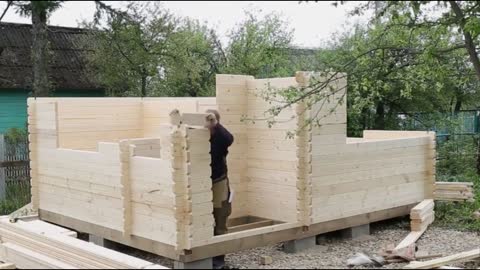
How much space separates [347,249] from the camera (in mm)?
8766

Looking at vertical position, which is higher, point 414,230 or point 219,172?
point 219,172

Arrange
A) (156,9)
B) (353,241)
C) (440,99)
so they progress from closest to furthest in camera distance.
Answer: (353,241), (156,9), (440,99)

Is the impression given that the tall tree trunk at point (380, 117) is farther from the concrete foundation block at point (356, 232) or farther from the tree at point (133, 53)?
the concrete foundation block at point (356, 232)

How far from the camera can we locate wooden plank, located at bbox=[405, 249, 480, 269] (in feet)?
23.5

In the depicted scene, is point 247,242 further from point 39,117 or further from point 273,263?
point 39,117

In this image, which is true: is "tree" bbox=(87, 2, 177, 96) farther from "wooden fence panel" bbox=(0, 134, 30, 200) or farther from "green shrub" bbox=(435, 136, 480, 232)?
"green shrub" bbox=(435, 136, 480, 232)

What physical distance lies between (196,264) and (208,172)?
1.13 metres

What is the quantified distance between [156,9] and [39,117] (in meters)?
5.67

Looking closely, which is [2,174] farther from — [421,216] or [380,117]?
[380,117]

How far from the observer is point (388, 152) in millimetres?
9789

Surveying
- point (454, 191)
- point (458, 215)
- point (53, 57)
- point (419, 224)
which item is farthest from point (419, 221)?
point (53, 57)

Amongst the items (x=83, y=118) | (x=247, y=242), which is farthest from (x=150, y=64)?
(x=247, y=242)

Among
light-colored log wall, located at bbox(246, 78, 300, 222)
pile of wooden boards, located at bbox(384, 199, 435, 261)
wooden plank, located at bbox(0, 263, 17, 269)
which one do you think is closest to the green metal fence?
pile of wooden boards, located at bbox(384, 199, 435, 261)

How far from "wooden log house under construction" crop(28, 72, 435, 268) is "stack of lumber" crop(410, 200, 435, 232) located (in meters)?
0.27
